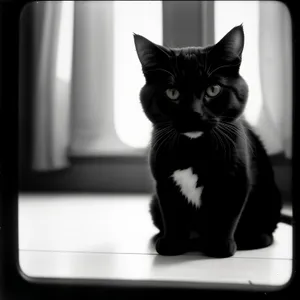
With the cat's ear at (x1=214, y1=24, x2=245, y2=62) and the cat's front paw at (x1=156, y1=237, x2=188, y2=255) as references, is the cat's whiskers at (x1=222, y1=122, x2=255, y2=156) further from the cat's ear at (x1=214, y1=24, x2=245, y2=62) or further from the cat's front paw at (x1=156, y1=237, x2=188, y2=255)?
the cat's front paw at (x1=156, y1=237, x2=188, y2=255)

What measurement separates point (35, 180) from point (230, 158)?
98cm

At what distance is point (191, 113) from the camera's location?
0.65 m

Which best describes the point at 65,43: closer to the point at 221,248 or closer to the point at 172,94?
the point at 172,94

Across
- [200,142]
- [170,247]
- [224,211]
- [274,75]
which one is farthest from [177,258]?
[274,75]

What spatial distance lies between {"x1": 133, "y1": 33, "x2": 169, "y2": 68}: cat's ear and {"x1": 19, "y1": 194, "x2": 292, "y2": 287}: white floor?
0.38 meters

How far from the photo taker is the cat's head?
661mm

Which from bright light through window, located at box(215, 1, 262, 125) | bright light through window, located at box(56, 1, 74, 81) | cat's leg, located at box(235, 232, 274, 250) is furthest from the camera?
bright light through window, located at box(56, 1, 74, 81)

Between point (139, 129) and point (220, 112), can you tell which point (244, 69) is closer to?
point (139, 129)

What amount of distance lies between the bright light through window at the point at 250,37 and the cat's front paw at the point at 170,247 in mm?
604

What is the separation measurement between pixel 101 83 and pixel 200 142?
2.63ft

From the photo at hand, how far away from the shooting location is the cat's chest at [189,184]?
0.72 m

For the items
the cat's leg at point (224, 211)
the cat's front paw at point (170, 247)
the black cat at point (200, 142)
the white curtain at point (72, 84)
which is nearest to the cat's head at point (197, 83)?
the black cat at point (200, 142)

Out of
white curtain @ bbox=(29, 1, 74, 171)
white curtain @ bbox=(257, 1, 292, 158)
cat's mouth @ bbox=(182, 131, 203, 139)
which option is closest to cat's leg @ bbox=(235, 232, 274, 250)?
cat's mouth @ bbox=(182, 131, 203, 139)

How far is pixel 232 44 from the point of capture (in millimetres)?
667
